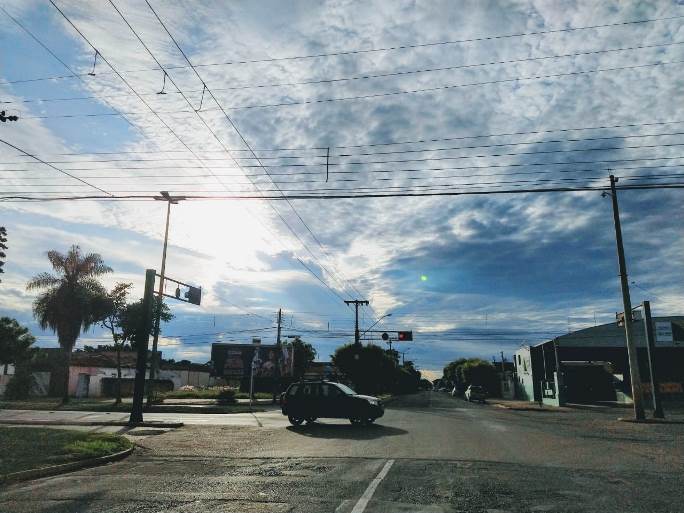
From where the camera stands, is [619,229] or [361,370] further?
[361,370]

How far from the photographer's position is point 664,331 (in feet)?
163

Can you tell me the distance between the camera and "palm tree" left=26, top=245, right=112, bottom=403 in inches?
1473

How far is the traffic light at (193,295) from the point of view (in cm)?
2592

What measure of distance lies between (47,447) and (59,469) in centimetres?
228

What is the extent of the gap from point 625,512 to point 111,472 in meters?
8.83

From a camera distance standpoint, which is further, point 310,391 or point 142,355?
point 142,355

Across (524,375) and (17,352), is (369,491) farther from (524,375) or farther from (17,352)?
(524,375)

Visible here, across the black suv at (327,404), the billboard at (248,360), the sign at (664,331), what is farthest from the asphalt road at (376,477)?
the billboard at (248,360)

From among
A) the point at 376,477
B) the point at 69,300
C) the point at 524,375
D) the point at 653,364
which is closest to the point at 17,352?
the point at 69,300

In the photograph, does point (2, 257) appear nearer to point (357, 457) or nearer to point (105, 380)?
point (357, 457)

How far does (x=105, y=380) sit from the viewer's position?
5609 cm

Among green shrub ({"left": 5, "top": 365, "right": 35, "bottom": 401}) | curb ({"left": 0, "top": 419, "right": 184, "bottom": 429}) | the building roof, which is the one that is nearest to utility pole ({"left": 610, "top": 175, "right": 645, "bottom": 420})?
curb ({"left": 0, "top": 419, "right": 184, "bottom": 429})

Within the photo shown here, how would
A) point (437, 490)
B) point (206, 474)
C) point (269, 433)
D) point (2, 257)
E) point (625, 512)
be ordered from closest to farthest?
point (625, 512) < point (437, 490) < point (206, 474) < point (2, 257) < point (269, 433)

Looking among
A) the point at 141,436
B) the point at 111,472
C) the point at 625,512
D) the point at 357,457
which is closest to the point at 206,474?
A: the point at 111,472
